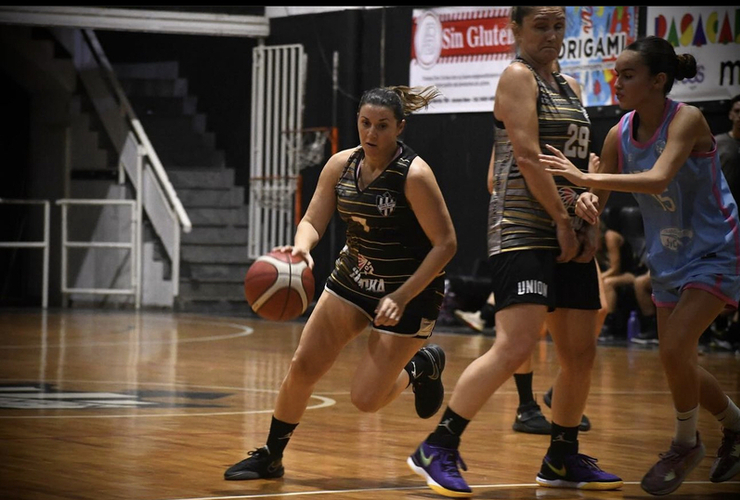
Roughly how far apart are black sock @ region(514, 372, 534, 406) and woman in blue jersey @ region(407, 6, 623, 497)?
4.72 ft

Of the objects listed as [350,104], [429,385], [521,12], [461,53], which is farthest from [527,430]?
[350,104]

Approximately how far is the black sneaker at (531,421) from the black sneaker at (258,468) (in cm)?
178

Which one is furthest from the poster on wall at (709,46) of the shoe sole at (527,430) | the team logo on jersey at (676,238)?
the team logo on jersey at (676,238)

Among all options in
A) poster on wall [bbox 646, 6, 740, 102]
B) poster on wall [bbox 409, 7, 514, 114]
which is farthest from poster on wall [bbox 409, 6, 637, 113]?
poster on wall [bbox 646, 6, 740, 102]

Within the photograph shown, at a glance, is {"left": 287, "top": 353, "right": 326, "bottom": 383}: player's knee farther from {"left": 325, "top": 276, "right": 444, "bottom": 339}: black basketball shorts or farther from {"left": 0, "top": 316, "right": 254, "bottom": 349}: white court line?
{"left": 0, "top": 316, "right": 254, "bottom": 349}: white court line

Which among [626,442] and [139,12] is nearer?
[626,442]

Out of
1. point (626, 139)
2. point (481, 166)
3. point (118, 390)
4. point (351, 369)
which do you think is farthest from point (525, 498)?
point (481, 166)

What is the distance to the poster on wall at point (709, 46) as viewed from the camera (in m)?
11.1

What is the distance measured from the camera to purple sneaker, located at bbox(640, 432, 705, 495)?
405 cm

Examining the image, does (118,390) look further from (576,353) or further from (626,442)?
(576,353)

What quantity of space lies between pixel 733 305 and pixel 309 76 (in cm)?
1078

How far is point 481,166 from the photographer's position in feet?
42.7

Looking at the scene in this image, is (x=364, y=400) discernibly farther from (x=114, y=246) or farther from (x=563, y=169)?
(x=114, y=246)

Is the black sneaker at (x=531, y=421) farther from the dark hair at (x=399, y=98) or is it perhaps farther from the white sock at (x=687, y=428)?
the dark hair at (x=399, y=98)
